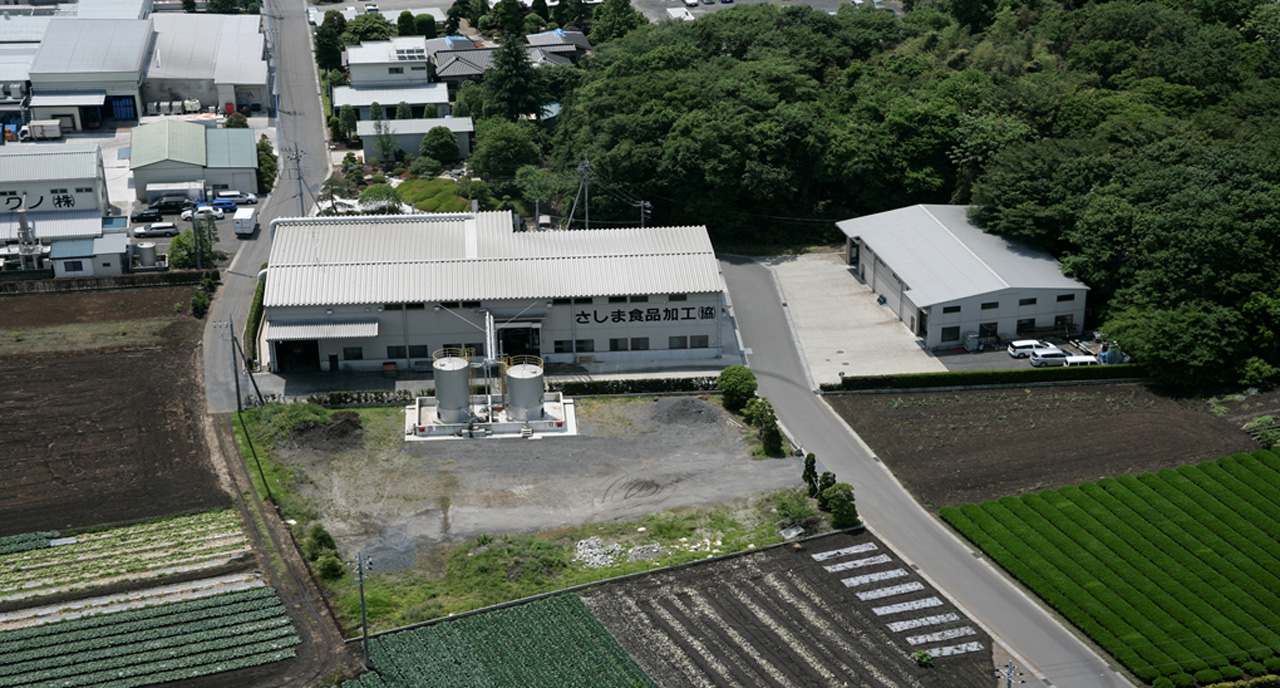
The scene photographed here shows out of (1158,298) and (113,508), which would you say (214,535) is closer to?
(113,508)

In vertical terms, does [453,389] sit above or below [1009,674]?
above

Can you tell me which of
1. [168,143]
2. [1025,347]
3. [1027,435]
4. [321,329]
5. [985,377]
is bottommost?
[1027,435]

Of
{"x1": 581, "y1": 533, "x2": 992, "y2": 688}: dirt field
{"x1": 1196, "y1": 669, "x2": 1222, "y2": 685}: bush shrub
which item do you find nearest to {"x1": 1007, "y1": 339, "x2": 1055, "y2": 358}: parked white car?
{"x1": 581, "y1": 533, "x2": 992, "y2": 688}: dirt field

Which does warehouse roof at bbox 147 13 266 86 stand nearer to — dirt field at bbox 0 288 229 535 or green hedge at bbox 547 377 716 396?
dirt field at bbox 0 288 229 535

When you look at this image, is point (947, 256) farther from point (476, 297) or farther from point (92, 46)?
point (92, 46)

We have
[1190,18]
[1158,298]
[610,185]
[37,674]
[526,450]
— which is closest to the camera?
[37,674]

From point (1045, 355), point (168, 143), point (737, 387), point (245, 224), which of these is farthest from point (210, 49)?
point (1045, 355)

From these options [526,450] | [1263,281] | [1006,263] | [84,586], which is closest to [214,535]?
[84,586]

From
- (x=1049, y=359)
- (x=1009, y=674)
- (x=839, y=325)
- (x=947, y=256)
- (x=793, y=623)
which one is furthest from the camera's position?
(x=947, y=256)
